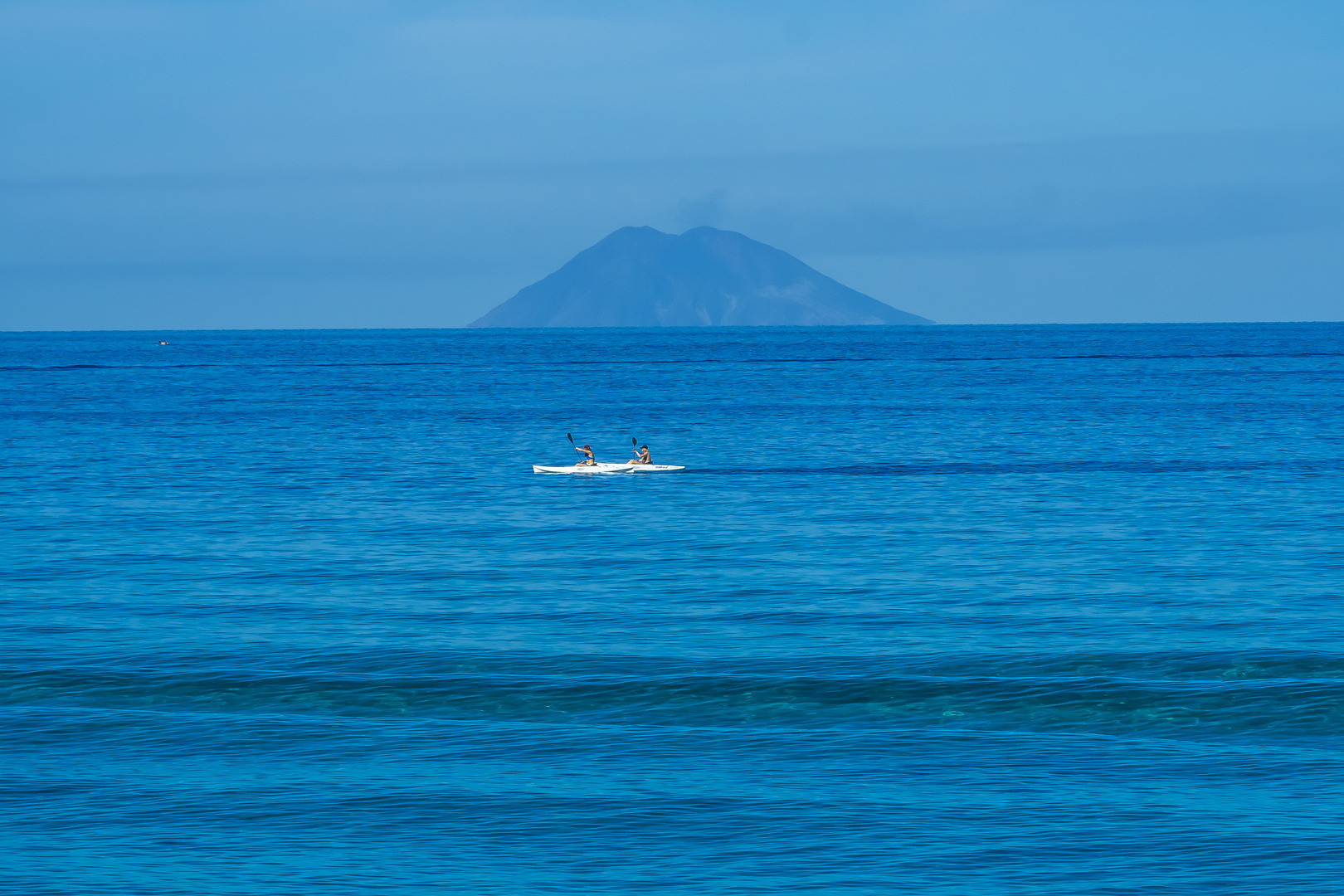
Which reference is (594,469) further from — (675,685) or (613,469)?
(675,685)

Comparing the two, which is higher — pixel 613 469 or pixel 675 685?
pixel 613 469

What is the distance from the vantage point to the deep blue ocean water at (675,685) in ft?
68.0

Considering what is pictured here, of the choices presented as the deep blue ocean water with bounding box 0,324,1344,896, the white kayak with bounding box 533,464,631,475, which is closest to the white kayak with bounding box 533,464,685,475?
the white kayak with bounding box 533,464,631,475

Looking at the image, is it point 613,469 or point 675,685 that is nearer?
point 675,685

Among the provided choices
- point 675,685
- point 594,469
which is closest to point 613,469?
point 594,469

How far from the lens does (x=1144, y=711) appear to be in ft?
89.7

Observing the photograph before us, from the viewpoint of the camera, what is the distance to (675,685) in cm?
2930

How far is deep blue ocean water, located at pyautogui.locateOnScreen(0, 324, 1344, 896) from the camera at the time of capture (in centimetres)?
2073

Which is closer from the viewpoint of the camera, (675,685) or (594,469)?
(675,685)

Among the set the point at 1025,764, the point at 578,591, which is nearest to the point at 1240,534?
the point at 578,591

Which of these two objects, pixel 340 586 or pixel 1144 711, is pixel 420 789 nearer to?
pixel 1144 711

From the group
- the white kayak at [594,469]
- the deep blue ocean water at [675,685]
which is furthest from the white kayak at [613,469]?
the deep blue ocean water at [675,685]

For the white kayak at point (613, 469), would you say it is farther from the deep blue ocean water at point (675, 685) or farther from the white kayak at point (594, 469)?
the deep blue ocean water at point (675, 685)

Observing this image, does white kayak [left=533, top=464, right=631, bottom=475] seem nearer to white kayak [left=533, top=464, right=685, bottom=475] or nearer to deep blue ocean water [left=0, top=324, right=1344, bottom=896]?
white kayak [left=533, top=464, right=685, bottom=475]
